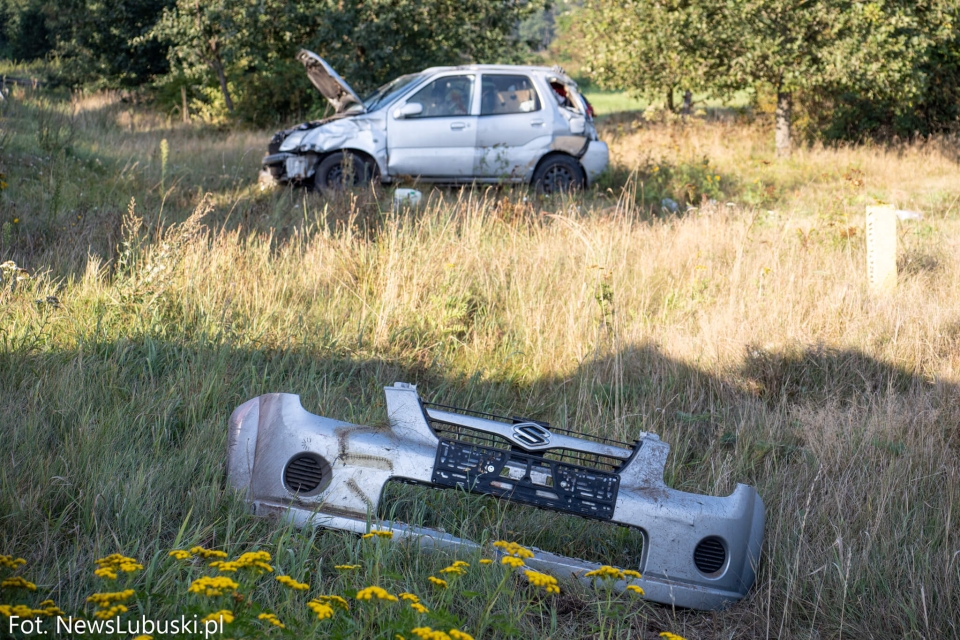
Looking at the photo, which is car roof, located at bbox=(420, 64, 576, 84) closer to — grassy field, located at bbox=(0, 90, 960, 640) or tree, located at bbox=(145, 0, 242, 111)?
grassy field, located at bbox=(0, 90, 960, 640)

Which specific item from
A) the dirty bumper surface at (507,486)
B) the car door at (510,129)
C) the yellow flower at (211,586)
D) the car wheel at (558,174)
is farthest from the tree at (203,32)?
the yellow flower at (211,586)

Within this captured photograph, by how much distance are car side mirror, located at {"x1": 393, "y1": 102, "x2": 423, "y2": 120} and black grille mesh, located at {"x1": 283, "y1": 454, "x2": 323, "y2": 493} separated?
8007mm

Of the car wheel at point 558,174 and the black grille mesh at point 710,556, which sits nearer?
the black grille mesh at point 710,556

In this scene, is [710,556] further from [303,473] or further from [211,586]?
[211,586]

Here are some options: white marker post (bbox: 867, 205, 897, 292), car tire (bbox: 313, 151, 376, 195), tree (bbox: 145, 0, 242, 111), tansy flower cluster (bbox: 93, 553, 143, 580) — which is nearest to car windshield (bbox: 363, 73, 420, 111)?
car tire (bbox: 313, 151, 376, 195)

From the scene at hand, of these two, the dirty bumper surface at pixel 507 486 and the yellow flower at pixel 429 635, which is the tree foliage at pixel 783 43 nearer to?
the dirty bumper surface at pixel 507 486

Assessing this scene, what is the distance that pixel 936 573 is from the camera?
2.87 metres

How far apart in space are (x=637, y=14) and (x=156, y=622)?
1638 centimetres

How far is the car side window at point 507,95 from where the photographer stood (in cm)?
1084

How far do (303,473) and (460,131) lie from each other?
323 inches

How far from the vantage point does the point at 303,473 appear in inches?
120

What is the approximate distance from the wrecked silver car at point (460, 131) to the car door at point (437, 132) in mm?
12

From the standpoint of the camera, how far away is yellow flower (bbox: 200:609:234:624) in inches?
68.6

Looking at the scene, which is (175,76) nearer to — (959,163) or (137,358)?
(959,163)
